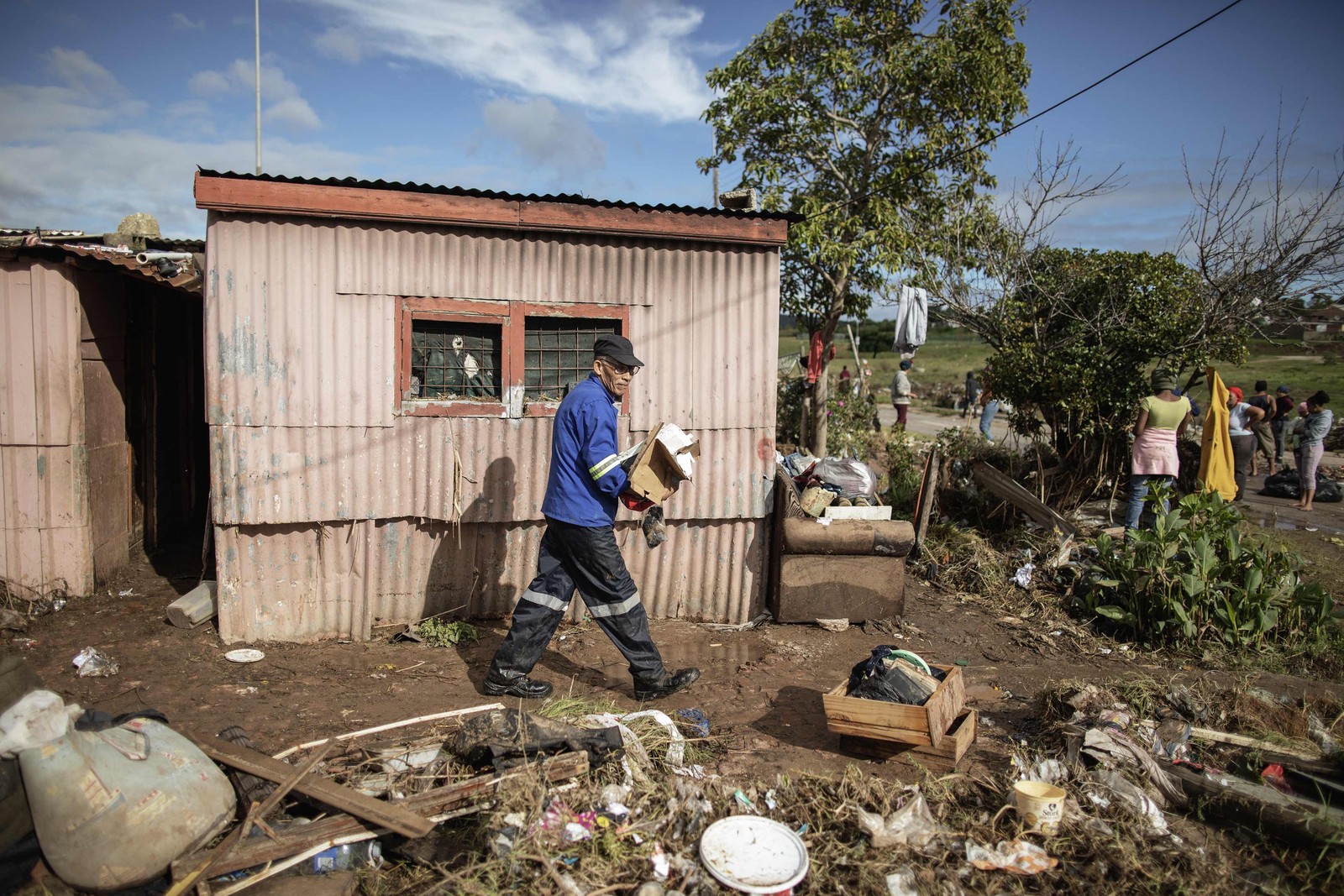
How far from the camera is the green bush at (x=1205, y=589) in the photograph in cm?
568

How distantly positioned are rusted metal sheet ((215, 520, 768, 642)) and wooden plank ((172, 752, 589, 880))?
252cm

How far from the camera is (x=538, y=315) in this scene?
5.74 m

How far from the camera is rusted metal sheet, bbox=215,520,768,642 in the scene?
5.47 meters

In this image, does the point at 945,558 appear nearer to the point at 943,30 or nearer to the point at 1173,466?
the point at 1173,466

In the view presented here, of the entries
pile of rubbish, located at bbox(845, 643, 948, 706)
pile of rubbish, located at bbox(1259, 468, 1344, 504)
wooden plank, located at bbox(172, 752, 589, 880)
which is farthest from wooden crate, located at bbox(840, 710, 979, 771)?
pile of rubbish, located at bbox(1259, 468, 1344, 504)

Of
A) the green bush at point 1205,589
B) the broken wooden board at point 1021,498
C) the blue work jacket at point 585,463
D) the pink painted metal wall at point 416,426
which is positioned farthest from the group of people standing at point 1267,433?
the blue work jacket at point 585,463

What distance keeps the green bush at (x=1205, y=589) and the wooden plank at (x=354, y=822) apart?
14.9 feet

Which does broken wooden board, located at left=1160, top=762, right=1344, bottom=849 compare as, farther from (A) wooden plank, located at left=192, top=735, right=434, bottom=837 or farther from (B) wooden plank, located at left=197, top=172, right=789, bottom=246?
(B) wooden plank, located at left=197, top=172, right=789, bottom=246

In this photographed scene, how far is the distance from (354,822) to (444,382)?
10.4 ft

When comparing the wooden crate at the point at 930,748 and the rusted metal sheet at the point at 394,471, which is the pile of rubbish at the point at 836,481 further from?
the wooden crate at the point at 930,748

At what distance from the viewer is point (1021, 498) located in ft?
25.3

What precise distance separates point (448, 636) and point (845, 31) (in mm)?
9042

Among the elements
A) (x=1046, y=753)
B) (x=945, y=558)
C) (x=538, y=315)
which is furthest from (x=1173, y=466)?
(x=538, y=315)

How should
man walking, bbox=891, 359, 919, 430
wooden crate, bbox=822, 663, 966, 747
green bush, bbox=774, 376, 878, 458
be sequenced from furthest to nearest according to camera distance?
man walking, bbox=891, 359, 919, 430 < green bush, bbox=774, 376, 878, 458 < wooden crate, bbox=822, 663, 966, 747
